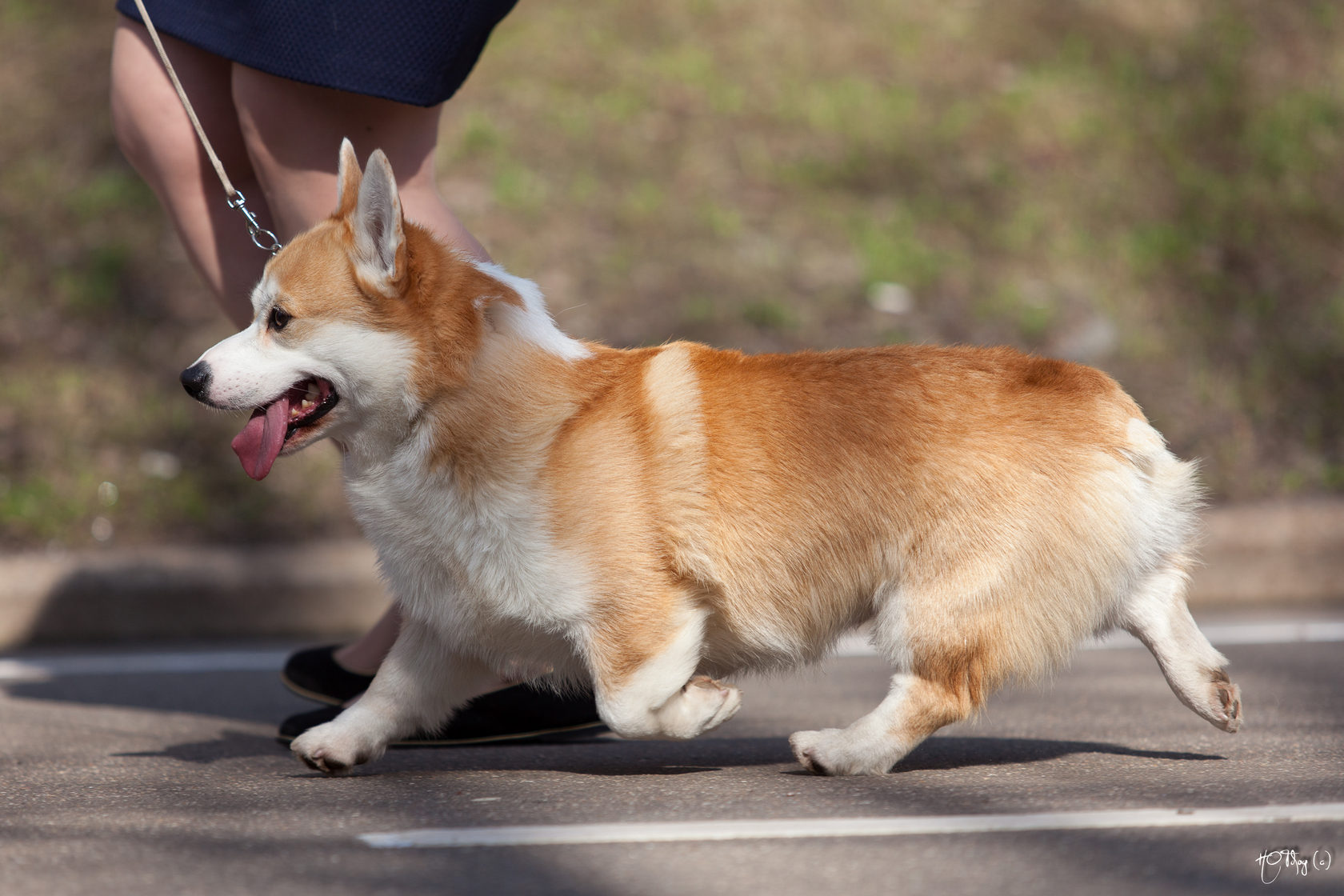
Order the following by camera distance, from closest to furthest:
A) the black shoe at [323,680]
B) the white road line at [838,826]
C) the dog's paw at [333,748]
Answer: the white road line at [838,826], the dog's paw at [333,748], the black shoe at [323,680]

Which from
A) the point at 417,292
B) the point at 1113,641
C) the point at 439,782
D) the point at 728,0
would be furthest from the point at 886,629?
the point at 728,0

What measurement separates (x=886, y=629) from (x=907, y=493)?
0.90 ft

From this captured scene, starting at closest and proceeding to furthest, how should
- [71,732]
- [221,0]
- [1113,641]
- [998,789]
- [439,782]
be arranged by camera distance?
[998,789], [439,782], [221,0], [71,732], [1113,641]

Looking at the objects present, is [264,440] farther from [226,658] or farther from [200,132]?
[226,658]

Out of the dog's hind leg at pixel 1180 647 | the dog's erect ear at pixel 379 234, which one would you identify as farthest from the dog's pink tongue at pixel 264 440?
the dog's hind leg at pixel 1180 647

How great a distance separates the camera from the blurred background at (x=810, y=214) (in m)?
5.76

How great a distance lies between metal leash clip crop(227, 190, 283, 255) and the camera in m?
3.09

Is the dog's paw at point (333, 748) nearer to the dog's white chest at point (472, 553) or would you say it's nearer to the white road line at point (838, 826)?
the dog's white chest at point (472, 553)

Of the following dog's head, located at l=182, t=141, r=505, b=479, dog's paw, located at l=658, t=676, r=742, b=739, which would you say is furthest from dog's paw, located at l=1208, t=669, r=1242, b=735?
dog's head, located at l=182, t=141, r=505, b=479

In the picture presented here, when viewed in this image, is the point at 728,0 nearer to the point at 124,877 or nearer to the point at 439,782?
the point at 439,782

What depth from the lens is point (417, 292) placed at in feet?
8.29

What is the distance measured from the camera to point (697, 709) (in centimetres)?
258
